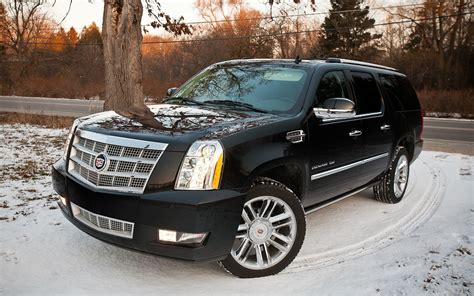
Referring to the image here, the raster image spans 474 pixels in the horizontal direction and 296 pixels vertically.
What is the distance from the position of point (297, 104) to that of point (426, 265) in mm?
1831

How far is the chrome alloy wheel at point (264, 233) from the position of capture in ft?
10.6

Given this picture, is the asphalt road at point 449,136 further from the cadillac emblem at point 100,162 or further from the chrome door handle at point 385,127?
the cadillac emblem at point 100,162

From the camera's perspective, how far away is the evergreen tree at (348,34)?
31141 mm

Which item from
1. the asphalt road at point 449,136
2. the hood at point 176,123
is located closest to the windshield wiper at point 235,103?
the hood at point 176,123

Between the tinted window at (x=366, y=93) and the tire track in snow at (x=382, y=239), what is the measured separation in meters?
1.38

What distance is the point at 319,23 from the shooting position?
32.9 meters

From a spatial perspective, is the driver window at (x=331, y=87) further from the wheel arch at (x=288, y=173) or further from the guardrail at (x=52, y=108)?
the guardrail at (x=52, y=108)

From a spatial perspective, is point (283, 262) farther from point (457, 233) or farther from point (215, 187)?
point (457, 233)

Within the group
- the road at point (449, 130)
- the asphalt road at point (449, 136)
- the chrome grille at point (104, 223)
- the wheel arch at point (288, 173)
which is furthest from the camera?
the road at point (449, 130)

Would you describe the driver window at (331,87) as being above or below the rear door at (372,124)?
above

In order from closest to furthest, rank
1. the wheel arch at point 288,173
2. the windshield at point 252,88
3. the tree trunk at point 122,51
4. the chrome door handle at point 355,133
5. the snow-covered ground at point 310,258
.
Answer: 1. the snow-covered ground at point 310,258
2. the wheel arch at point 288,173
3. the windshield at point 252,88
4. the chrome door handle at point 355,133
5. the tree trunk at point 122,51

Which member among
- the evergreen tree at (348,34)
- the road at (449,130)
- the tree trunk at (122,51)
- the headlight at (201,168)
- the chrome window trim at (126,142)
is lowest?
the road at (449,130)

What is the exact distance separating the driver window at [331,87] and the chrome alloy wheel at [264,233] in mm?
1248

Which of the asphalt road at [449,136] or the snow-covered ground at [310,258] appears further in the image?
the asphalt road at [449,136]
